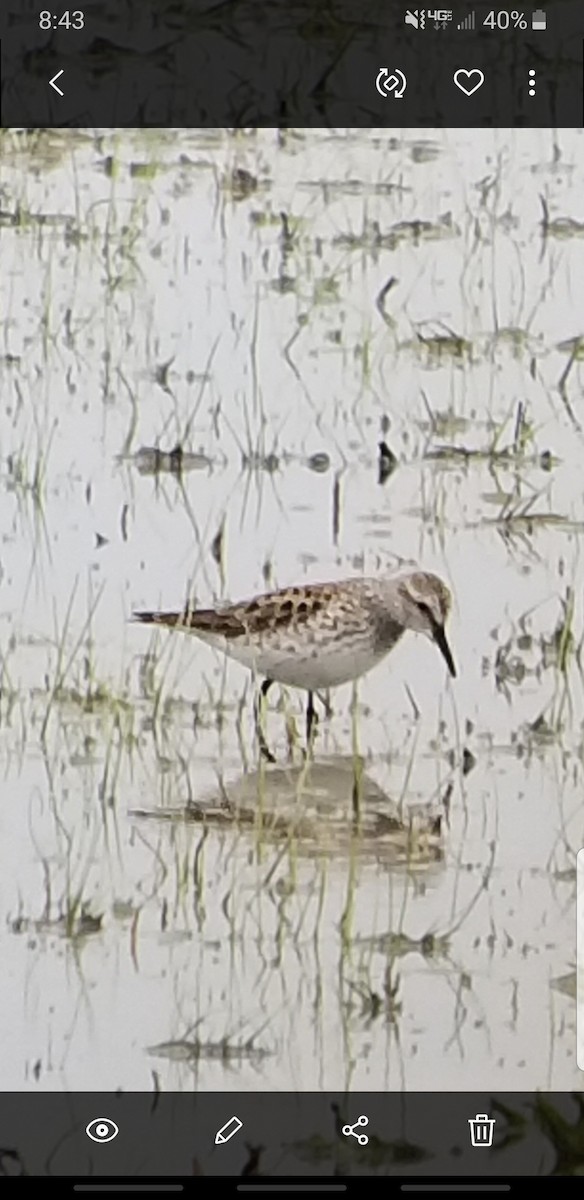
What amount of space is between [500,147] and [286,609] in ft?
1.13

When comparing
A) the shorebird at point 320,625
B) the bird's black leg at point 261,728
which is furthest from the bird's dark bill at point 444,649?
the bird's black leg at point 261,728

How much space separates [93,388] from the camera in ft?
4.56

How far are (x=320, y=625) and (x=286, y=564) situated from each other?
0.16 feet

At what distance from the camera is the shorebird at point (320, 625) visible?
1382 millimetres

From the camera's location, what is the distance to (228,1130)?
1349 millimetres

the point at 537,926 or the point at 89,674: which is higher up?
the point at 89,674
